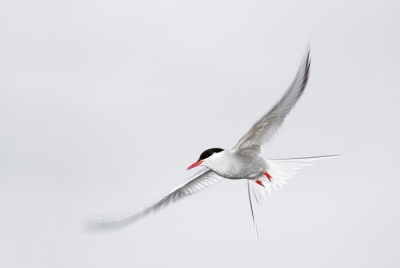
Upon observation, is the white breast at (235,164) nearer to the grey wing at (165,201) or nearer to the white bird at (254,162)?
the white bird at (254,162)

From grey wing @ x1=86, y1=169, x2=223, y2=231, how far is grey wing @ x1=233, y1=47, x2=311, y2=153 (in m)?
1.18

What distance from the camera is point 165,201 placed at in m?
8.34

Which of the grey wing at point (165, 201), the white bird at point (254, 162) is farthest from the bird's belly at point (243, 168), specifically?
the grey wing at point (165, 201)

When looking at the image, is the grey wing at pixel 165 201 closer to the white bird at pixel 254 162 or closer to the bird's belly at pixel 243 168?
the white bird at pixel 254 162

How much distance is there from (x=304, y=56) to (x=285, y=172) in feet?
6.23

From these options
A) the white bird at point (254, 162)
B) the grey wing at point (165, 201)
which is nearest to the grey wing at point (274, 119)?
the white bird at point (254, 162)

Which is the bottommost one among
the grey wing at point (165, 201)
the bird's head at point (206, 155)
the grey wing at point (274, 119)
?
the grey wing at point (165, 201)

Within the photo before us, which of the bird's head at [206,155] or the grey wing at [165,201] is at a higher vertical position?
the bird's head at [206,155]

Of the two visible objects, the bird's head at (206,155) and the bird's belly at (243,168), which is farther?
the bird's head at (206,155)

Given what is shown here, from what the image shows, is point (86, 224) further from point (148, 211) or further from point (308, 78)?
point (308, 78)

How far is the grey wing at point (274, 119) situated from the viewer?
20.3 ft

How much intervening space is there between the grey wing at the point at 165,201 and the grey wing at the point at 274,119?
3.87 ft

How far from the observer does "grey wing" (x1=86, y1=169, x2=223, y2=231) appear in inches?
273

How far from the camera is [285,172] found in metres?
7.49
